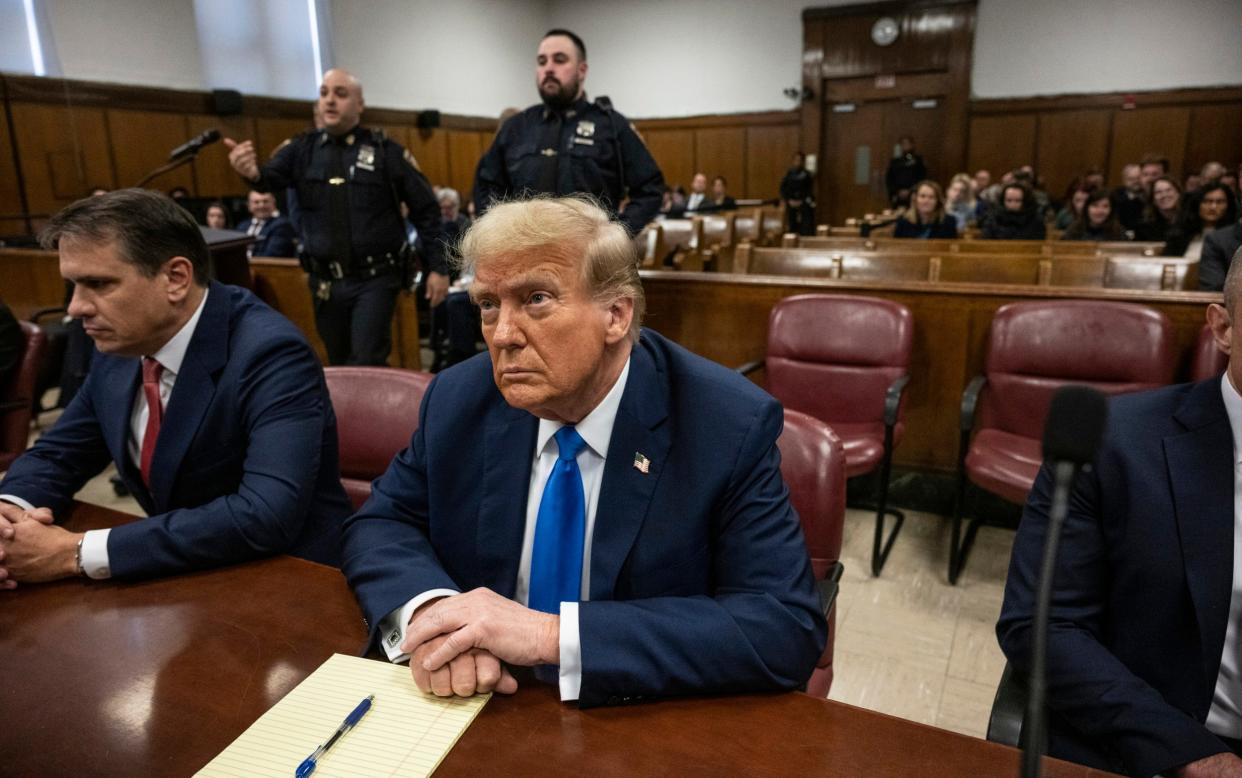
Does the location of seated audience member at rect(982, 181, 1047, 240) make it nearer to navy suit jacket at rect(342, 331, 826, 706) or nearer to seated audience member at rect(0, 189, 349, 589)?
navy suit jacket at rect(342, 331, 826, 706)

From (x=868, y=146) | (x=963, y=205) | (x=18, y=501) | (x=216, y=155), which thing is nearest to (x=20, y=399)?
(x=18, y=501)

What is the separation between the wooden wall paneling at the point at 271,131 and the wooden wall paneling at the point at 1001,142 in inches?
342

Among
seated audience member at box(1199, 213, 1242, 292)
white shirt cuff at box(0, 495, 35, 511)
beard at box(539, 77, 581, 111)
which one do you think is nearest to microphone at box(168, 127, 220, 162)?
beard at box(539, 77, 581, 111)

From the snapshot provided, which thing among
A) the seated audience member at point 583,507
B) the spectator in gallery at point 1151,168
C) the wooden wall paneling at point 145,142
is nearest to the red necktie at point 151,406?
the seated audience member at point 583,507

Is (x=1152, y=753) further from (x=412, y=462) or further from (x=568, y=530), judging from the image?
(x=412, y=462)

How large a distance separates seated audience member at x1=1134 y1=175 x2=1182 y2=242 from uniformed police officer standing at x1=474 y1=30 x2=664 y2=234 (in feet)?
16.3

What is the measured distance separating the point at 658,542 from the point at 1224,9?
1205 centimetres

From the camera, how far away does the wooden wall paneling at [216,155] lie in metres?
8.80

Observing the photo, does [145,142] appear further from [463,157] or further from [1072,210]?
[1072,210]

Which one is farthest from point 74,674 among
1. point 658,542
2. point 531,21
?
point 531,21

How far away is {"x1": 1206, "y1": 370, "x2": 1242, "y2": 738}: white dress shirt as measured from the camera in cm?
109

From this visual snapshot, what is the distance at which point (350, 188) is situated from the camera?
3533mm

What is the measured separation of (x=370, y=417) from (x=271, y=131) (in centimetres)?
890

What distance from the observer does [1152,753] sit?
1.01 meters
